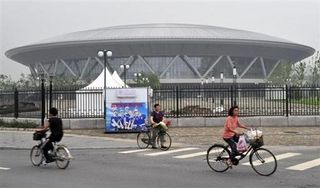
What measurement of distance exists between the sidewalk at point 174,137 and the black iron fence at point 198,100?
6.52ft

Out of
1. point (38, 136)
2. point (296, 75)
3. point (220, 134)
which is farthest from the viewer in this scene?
point (296, 75)

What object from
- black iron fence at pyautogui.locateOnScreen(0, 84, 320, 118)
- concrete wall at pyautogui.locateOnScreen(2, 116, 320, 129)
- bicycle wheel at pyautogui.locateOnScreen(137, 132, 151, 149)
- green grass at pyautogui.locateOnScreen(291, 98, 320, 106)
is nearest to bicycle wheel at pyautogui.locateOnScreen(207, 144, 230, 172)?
bicycle wheel at pyautogui.locateOnScreen(137, 132, 151, 149)

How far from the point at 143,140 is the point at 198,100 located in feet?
36.6

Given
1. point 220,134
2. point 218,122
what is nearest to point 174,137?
point 220,134

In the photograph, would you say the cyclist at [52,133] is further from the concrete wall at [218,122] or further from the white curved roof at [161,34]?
the white curved roof at [161,34]

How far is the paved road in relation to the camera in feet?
34.7

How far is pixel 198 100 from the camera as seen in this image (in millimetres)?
29281

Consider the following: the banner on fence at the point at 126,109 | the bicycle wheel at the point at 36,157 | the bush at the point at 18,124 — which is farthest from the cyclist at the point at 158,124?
the bush at the point at 18,124

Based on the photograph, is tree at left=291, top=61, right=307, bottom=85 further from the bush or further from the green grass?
the bush

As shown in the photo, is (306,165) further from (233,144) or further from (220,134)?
(220,134)

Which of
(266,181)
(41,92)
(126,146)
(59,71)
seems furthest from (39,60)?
(266,181)

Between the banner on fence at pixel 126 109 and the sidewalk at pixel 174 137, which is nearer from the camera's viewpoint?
the sidewalk at pixel 174 137

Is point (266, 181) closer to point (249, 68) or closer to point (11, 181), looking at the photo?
point (11, 181)

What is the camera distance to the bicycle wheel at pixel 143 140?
18.6m
